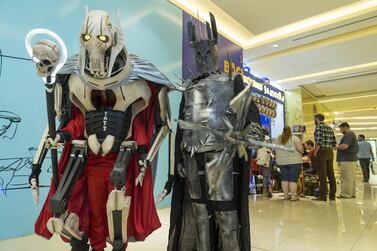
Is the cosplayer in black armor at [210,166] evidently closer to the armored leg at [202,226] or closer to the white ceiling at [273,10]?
the armored leg at [202,226]

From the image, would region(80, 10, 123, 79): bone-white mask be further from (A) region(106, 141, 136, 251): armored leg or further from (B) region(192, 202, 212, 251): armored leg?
(B) region(192, 202, 212, 251): armored leg

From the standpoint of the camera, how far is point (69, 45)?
315 cm

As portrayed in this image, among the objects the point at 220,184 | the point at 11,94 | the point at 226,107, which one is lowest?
the point at 220,184

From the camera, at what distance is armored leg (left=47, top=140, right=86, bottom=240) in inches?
55.1

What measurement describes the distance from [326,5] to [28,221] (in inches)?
213

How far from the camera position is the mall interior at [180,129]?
162cm

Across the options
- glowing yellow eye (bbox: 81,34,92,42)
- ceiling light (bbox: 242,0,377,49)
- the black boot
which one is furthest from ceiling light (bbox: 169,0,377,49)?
the black boot

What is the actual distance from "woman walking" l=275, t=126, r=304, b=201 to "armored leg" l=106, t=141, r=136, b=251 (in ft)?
12.4

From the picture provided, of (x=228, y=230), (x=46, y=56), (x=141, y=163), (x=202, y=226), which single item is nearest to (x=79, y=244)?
(x=141, y=163)

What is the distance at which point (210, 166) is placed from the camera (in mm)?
1698

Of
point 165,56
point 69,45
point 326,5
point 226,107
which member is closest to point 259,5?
point 326,5

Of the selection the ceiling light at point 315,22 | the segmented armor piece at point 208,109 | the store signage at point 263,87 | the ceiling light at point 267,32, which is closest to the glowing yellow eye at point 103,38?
the segmented armor piece at point 208,109

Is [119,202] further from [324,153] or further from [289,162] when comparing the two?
[324,153]

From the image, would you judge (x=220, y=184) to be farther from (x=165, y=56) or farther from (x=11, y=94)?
(x=165, y=56)
